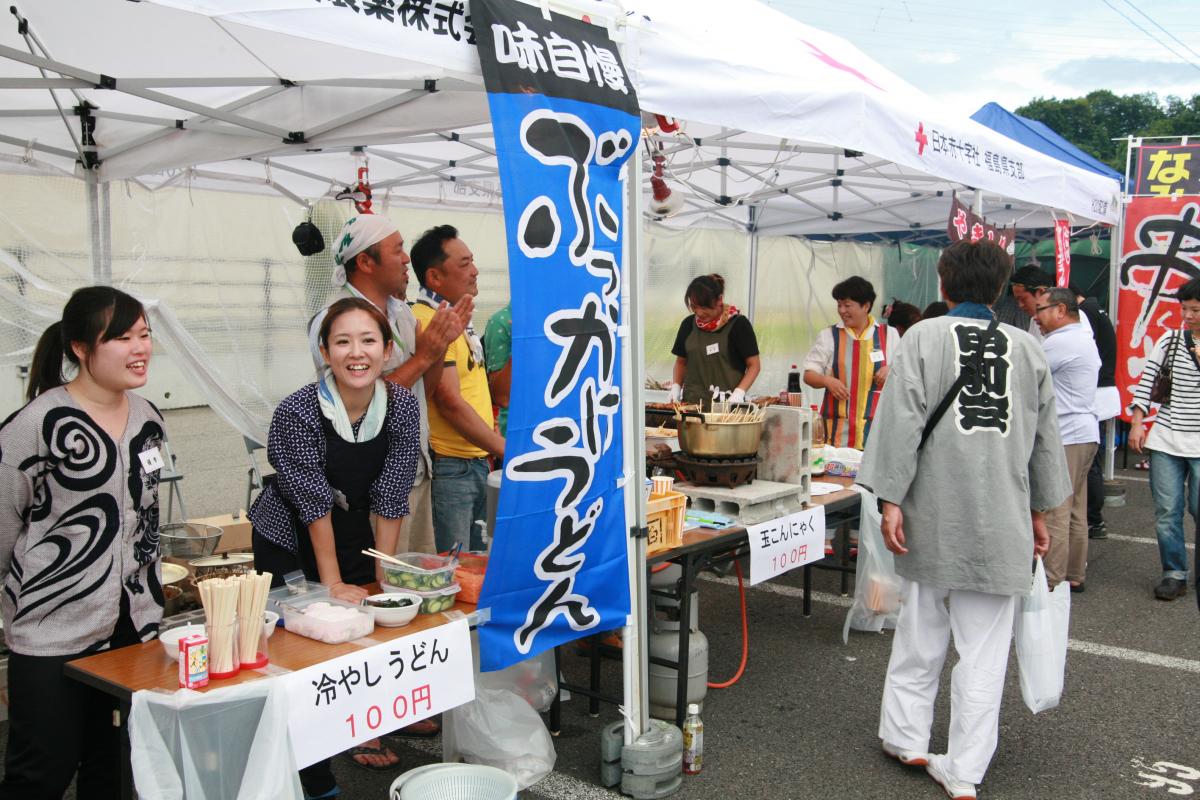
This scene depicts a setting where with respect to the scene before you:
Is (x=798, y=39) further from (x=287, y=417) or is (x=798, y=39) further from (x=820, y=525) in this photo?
(x=287, y=417)

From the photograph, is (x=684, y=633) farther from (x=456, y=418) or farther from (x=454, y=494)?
(x=456, y=418)

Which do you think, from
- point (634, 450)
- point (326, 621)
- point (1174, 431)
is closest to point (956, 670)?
point (634, 450)

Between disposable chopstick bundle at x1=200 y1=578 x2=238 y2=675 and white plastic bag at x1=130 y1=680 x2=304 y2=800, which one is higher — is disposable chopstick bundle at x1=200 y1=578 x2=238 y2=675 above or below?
above

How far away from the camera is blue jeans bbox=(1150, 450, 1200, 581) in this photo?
531 cm

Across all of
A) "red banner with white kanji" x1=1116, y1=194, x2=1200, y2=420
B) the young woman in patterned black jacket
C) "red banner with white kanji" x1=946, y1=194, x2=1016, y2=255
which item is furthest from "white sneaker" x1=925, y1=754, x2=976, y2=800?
"red banner with white kanji" x1=1116, y1=194, x2=1200, y2=420

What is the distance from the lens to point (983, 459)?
3119 millimetres

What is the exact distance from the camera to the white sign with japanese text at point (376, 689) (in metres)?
2.16

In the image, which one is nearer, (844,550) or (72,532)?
(72,532)

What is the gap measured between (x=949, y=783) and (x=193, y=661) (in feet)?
8.11

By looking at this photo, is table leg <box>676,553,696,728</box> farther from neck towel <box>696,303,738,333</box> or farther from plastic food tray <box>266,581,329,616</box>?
neck towel <box>696,303,738,333</box>

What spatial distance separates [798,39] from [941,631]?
3094 millimetres

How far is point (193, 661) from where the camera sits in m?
2.09

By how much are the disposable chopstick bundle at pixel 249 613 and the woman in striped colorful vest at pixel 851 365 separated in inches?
169

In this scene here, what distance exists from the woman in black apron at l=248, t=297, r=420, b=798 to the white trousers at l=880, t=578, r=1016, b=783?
1826mm
